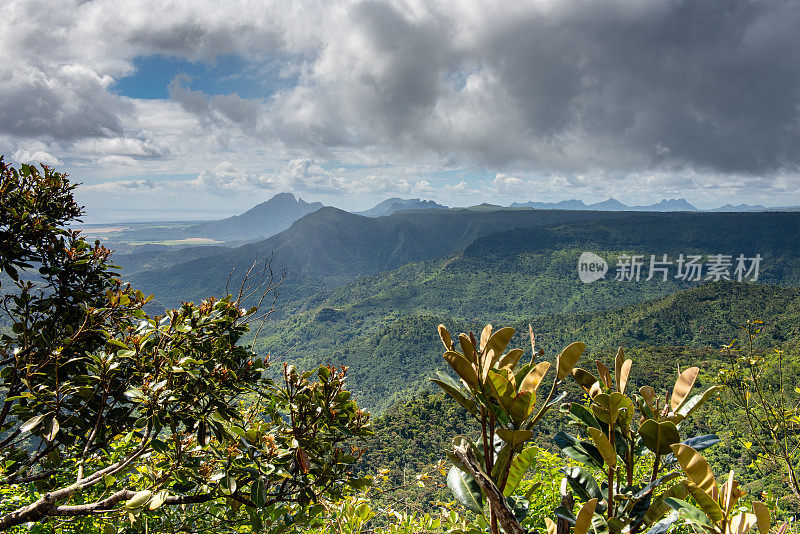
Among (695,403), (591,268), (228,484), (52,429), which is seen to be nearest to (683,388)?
(695,403)

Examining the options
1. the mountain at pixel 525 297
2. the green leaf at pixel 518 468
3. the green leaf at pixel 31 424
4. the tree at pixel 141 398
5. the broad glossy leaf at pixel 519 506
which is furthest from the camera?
the mountain at pixel 525 297

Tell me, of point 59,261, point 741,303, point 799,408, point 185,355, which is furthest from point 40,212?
point 741,303

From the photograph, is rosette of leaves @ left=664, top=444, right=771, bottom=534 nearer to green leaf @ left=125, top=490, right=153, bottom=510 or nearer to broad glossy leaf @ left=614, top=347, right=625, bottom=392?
broad glossy leaf @ left=614, top=347, right=625, bottom=392

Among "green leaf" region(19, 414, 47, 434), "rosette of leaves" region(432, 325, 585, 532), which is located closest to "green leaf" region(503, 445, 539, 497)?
"rosette of leaves" region(432, 325, 585, 532)

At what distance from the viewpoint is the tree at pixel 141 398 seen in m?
2.13

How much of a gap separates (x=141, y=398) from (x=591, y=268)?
144 metres

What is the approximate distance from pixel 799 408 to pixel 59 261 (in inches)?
245

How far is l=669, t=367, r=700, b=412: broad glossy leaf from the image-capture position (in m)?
1.12

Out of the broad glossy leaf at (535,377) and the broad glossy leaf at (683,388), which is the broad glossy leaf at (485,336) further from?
the broad glossy leaf at (683,388)

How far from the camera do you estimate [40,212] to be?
9.16ft

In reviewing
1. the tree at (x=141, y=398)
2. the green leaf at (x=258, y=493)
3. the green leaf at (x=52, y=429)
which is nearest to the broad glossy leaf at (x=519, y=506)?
the tree at (x=141, y=398)

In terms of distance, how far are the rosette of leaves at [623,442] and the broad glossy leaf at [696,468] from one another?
96 mm

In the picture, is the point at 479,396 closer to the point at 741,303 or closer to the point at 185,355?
the point at 185,355

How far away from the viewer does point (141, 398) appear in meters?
2.06
